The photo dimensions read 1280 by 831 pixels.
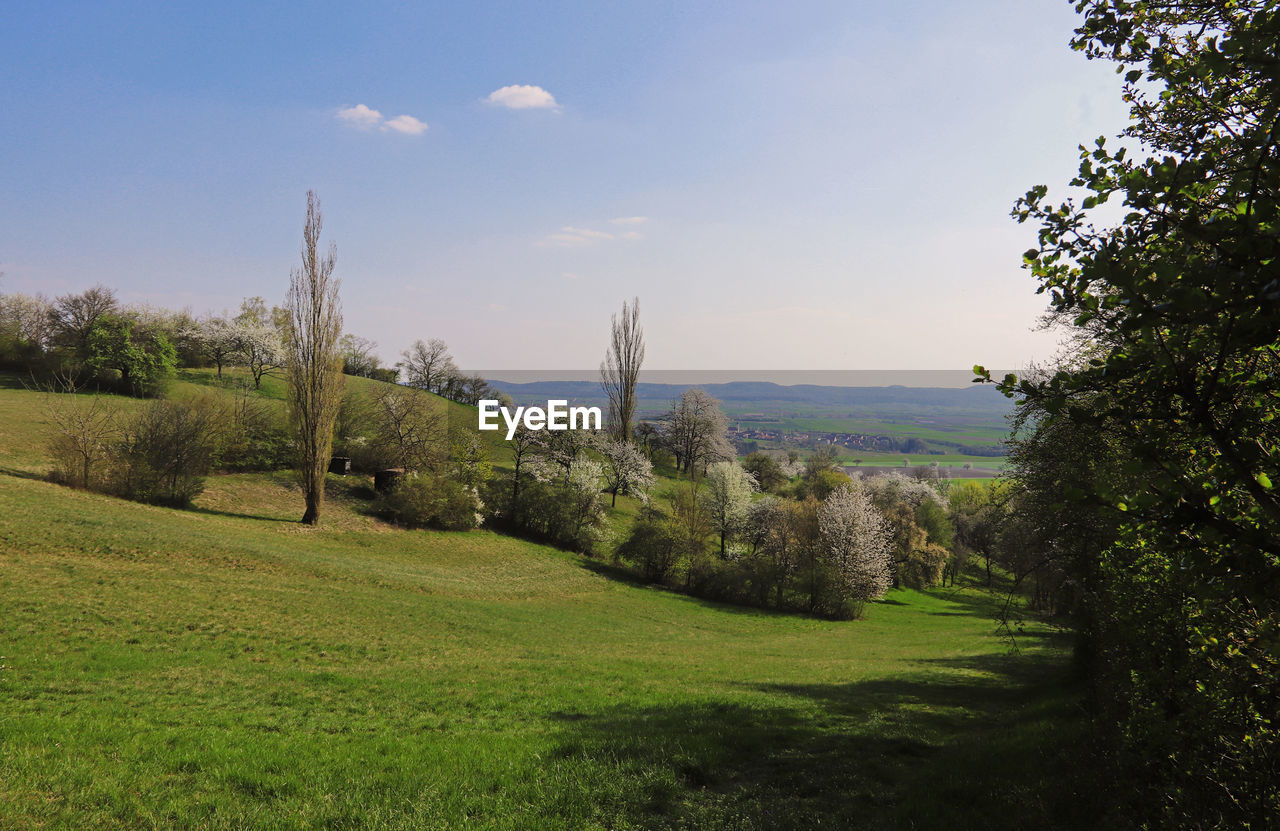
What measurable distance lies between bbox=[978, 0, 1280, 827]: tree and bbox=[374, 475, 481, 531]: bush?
4288 centimetres

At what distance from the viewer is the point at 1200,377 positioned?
3.54 metres

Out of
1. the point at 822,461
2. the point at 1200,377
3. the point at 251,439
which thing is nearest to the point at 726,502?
the point at 822,461

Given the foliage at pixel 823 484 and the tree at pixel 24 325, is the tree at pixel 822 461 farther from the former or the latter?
the tree at pixel 24 325

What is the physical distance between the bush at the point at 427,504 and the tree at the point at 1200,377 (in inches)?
1688

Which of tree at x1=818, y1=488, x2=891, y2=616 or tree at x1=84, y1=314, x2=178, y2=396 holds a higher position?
tree at x1=84, y1=314, x2=178, y2=396

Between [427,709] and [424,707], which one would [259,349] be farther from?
[427,709]

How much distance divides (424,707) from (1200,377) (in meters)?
14.2

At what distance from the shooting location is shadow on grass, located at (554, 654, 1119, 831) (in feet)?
23.6

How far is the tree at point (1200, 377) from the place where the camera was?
2.65 metres

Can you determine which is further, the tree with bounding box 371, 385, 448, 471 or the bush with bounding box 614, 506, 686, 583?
the tree with bounding box 371, 385, 448, 471

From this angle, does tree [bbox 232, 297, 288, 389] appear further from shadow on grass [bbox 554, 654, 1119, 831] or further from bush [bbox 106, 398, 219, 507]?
shadow on grass [bbox 554, 654, 1119, 831]

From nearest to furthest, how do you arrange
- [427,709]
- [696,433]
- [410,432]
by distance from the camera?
[427,709], [410,432], [696,433]

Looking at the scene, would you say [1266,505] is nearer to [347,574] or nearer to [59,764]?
[59,764]

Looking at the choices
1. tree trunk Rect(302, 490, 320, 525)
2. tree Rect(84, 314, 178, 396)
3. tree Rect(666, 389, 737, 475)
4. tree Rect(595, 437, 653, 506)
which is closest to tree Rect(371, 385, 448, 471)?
tree trunk Rect(302, 490, 320, 525)
